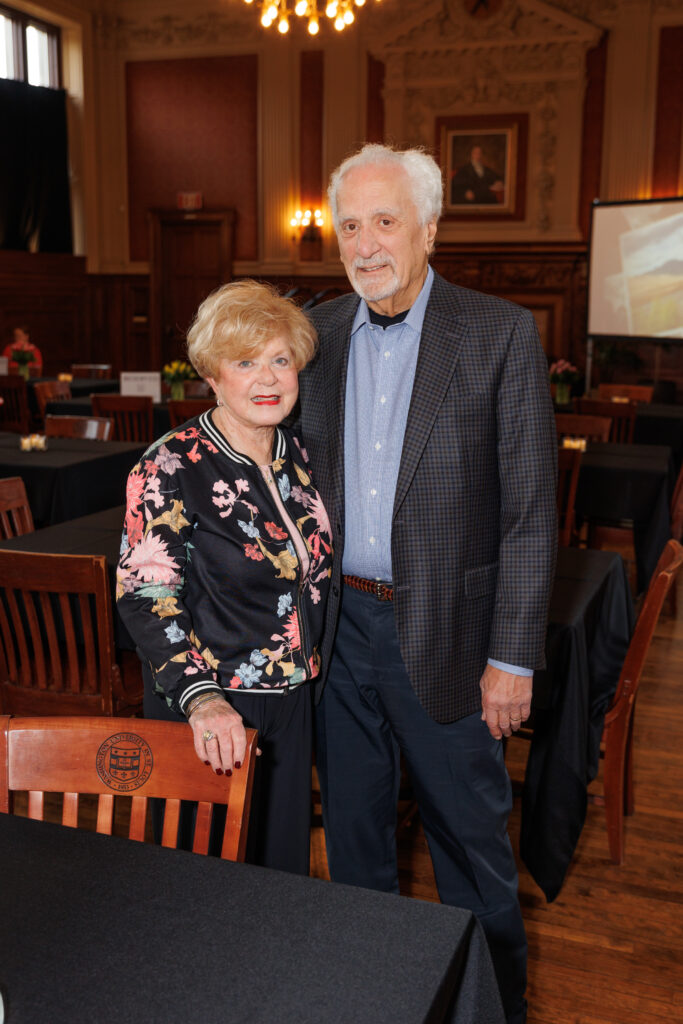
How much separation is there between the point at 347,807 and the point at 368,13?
11709 mm

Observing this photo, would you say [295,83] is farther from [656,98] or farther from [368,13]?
[656,98]

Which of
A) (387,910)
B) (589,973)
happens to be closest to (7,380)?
(589,973)

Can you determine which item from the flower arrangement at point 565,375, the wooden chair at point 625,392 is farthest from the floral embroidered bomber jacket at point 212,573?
the wooden chair at point 625,392

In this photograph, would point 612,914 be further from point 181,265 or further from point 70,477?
point 181,265

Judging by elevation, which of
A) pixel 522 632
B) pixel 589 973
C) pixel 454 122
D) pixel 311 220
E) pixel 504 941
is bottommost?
pixel 589 973

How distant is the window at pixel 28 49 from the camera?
12.2 meters

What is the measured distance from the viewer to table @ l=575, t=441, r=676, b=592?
5.23 m

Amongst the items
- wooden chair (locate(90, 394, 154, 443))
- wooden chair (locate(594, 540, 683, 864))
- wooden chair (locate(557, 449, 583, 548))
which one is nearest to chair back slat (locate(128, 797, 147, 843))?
wooden chair (locate(594, 540, 683, 864))

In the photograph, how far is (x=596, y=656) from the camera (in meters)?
2.92

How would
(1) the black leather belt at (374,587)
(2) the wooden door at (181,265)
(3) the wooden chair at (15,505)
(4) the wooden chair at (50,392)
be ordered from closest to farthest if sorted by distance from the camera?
(1) the black leather belt at (374,587), (3) the wooden chair at (15,505), (4) the wooden chair at (50,392), (2) the wooden door at (181,265)

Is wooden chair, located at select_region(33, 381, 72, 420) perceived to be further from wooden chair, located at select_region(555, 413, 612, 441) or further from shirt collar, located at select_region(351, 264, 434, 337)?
shirt collar, located at select_region(351, 264, 434, 337)

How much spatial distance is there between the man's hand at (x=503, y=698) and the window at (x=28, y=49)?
13.0 metres

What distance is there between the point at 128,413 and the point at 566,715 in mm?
5273

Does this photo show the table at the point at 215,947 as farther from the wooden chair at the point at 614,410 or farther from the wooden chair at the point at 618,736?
the wooden chair at the point at 614,410
